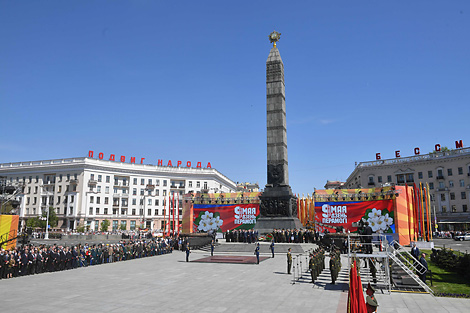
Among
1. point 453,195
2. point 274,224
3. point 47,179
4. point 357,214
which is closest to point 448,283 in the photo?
point 274,224

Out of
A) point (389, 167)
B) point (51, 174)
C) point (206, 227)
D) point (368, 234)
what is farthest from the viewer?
point (51, 174)

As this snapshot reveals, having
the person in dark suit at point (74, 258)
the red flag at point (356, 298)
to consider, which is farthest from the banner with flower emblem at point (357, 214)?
the red flag at point (356, 298)

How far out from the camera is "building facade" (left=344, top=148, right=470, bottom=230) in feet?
177

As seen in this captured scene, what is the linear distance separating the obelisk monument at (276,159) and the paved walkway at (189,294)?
12494 mm

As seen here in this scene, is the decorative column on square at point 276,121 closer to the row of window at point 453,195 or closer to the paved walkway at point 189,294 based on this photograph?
the paved walkway at point 189,294

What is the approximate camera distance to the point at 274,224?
28875 mm

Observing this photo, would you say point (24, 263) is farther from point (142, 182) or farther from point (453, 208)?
point (453, 208)

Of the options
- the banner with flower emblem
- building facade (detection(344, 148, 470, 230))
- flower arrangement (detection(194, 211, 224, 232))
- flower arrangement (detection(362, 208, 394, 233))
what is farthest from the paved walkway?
building facade (detection(344, 148, 470, 230))

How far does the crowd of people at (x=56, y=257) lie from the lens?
15594mm

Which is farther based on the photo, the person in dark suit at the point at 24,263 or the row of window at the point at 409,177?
the row of window at the point at 409,177

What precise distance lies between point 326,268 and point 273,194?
12.0 m

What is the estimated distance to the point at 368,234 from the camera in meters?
17.2

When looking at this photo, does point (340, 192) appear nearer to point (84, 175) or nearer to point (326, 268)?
point (326, 268)

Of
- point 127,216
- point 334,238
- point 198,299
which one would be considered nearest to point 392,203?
point 334,238
